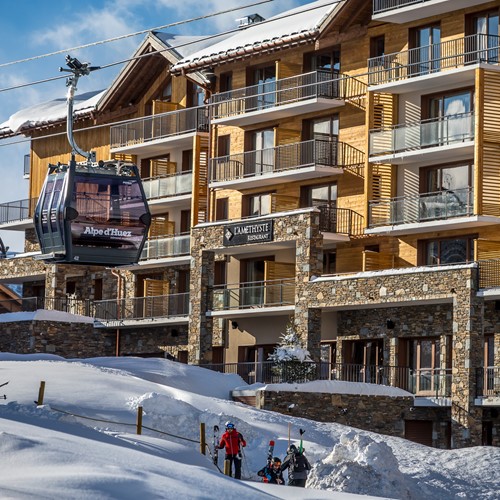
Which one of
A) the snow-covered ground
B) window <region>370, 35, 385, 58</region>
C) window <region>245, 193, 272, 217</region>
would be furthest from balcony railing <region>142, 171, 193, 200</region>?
the snow-covered ground

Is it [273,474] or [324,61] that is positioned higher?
[324,61]

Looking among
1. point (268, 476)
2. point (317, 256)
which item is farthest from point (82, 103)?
point (268, 476)

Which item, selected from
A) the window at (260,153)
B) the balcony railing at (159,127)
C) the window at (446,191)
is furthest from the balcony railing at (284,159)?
the window at (446,191)

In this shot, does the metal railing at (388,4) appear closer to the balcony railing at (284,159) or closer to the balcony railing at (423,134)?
the balcony railing at (423,134)

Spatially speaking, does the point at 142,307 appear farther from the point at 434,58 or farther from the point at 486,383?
the point at 486,383

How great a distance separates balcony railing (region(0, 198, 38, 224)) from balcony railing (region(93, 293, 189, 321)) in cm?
759

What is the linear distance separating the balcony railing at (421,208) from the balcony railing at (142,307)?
33.6ft

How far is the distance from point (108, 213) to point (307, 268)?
41.1 ft

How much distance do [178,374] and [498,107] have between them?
503 inches

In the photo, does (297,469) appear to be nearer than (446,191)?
Yes

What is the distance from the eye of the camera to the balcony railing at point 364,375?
4891cm

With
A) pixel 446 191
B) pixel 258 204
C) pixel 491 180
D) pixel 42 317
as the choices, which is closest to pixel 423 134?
pixel 446 191

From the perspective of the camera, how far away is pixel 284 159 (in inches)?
2213

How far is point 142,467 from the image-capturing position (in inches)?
970
